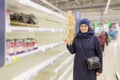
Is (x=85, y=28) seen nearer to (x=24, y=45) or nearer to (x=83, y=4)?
(x=24, y=45)

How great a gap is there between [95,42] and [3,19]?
6.43 ft

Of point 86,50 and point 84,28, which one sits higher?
point 84,28

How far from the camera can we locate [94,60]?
2.90 meters

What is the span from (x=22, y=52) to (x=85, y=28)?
140cm

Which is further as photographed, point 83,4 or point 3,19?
point 83,4

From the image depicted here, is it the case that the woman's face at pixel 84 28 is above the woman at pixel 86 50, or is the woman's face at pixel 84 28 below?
above

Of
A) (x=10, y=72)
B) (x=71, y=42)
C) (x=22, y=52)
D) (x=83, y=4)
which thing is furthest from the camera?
(x=83, y=4)

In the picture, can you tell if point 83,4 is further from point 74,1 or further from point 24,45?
point 24,45

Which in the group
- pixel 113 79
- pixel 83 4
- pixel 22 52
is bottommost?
pixel 113 79

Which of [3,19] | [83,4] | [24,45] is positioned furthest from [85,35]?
[83,4]

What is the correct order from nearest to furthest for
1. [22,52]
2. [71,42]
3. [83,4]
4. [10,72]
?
[22,52] < [10,72] < [71,42] < [83,4]

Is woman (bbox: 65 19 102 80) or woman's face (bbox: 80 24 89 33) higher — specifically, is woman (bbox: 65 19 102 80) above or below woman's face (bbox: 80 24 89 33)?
below

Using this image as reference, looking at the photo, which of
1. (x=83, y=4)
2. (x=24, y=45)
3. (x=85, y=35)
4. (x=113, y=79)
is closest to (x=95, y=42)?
(x=85, y=35)

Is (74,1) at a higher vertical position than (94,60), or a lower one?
higher
